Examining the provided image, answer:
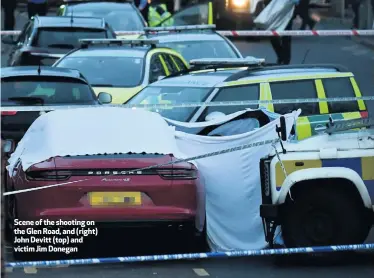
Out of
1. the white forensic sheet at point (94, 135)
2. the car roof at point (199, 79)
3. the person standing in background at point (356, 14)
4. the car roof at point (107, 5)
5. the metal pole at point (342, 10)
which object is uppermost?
the white forensic sheet at point (94, 135)

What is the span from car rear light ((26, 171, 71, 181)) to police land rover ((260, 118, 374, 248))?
161 centimetres

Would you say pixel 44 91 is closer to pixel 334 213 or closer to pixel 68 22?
pixel 334 213

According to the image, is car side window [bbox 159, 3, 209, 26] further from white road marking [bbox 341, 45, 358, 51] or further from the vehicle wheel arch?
the vehicle wheel arch

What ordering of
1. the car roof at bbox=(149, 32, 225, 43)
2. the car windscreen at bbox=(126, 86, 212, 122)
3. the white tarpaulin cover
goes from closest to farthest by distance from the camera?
1. the white tarpaulin cover
2. the car windscreen at bbox=(126, 86, 212, 122)
3. the car roof at bbox=(149, 32, 225, 43)

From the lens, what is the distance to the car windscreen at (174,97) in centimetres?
1191

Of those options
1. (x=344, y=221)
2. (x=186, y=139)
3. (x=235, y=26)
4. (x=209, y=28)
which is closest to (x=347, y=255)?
(x=344, y=221)

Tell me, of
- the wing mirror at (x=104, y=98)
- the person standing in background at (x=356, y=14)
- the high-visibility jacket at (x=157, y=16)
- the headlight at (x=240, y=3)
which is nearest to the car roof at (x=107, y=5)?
the high-visibility jacket at (x=157, y=16)

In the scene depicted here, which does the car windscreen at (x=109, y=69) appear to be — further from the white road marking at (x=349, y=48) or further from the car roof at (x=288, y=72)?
the white road marking at (x=349, y=48)

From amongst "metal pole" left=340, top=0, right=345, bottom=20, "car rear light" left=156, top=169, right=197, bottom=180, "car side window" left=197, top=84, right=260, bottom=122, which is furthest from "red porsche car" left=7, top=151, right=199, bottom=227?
"metal pole" left=340, top=0, right=345, bottom=20

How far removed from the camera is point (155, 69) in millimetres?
16531

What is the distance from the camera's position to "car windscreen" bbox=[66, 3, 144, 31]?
82.5ft

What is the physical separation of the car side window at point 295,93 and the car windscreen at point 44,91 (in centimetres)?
235

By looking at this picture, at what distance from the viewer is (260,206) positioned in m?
8.97

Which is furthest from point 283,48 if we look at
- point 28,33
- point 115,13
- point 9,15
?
point 9,15
